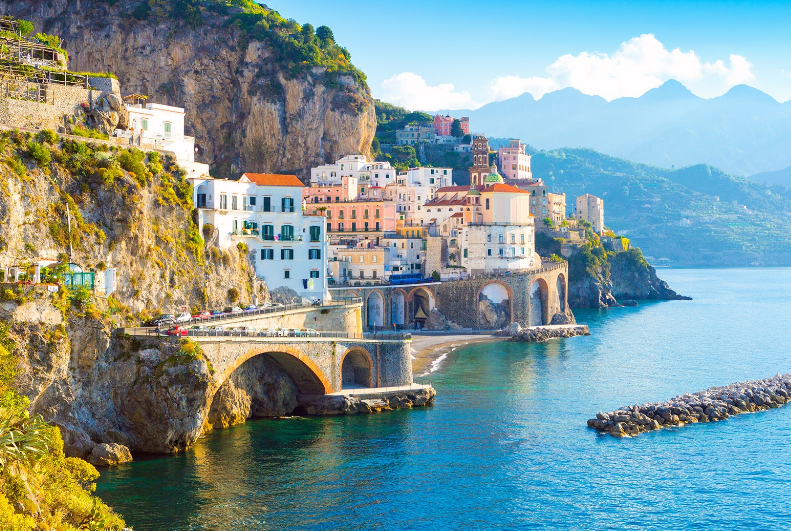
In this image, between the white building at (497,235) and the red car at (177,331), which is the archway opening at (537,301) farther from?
the red car at (177,331)

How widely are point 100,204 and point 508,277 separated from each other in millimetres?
70329

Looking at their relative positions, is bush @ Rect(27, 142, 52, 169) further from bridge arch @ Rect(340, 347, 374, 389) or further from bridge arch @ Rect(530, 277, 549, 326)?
bridge arch @ Rect(530, 277, 549, 326)

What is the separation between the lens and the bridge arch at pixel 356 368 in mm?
67250

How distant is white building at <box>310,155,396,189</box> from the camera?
139375 mm

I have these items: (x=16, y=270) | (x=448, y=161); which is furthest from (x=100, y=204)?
(x=448, y=161)

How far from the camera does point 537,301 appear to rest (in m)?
124

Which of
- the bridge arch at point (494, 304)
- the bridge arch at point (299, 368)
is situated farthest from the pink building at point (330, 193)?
the bridge arch at point (299, 368)

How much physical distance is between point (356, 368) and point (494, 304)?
5227cm

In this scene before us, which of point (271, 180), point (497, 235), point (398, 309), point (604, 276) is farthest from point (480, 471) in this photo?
point (604, 276)

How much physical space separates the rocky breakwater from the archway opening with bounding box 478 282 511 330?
3635 millimetres

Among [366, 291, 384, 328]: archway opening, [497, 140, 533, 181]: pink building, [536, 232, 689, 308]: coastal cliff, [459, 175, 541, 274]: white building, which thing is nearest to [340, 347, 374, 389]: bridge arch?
[366, 291, 384, 328]: archway opening

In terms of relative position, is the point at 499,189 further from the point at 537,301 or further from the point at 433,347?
the point at 433,347

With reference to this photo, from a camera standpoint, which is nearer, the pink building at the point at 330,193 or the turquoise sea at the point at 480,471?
the turquoise sea at the point at 480,471

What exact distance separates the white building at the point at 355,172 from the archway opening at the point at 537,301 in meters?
31.6
